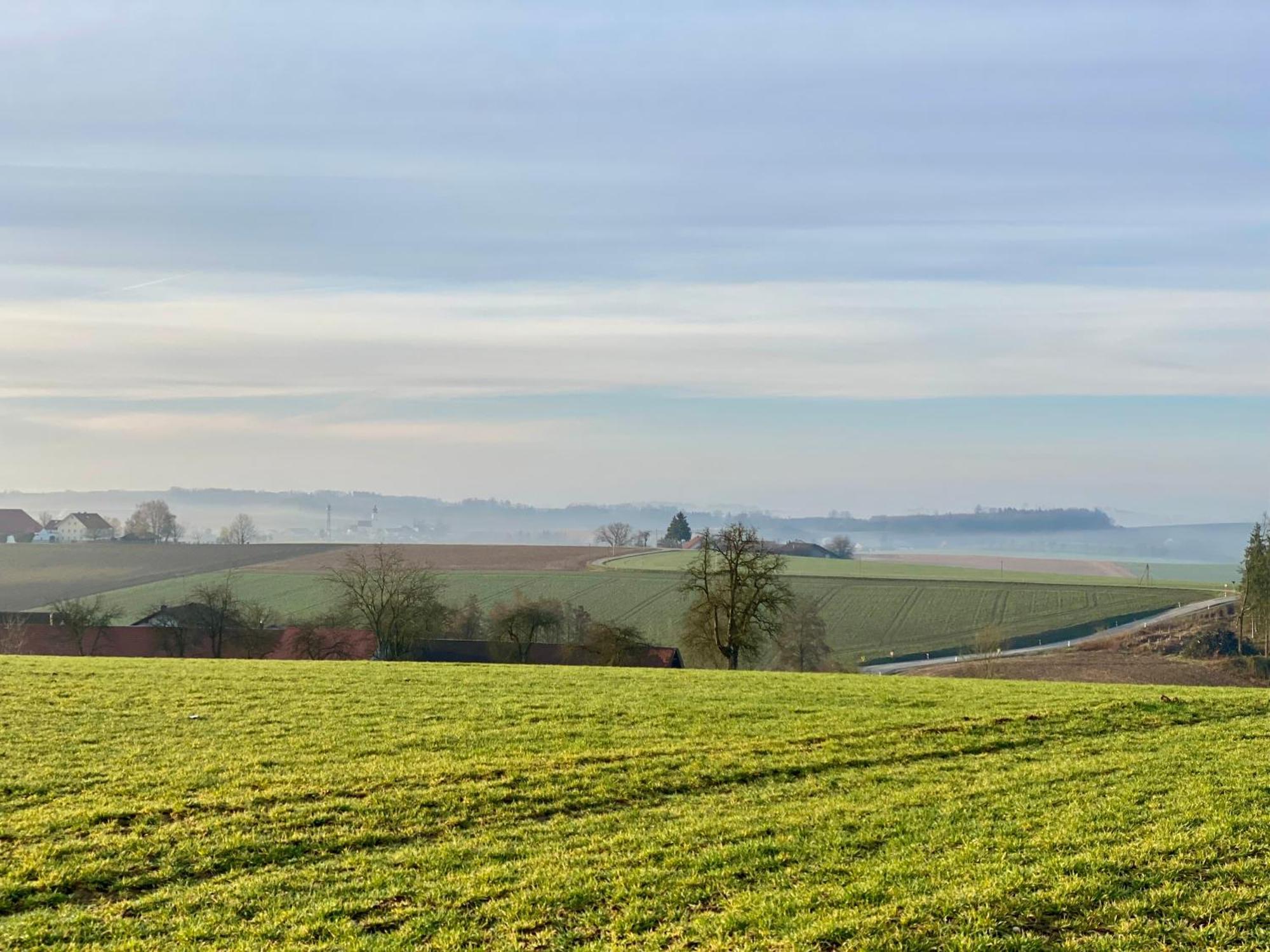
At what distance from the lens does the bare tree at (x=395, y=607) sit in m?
72.5

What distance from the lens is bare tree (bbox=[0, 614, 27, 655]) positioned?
72125 millimetres

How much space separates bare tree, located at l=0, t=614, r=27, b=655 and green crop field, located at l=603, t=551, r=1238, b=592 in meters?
86.4

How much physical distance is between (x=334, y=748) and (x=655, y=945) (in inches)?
471

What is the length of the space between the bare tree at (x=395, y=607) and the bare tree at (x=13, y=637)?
24.7 metres

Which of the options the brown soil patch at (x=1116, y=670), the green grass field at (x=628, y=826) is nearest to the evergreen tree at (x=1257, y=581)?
the brown soil patch at (x=1116, y=670)

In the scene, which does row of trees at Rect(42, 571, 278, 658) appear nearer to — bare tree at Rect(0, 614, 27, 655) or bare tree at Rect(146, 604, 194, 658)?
bare tree at Rect(146, 604, 194, 658)

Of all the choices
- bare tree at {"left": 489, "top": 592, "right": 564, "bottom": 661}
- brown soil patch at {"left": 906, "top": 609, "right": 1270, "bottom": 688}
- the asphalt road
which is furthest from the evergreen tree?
bare tree at {"left": 489, "top": 592, "right": 564, "bottom": 661}

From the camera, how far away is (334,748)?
65.1 ft

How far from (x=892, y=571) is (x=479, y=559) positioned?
7363cm

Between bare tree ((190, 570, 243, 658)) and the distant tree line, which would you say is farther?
bare tree ((190, 570, 243, 658))

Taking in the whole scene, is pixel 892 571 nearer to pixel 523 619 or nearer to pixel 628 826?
pixel 523 619

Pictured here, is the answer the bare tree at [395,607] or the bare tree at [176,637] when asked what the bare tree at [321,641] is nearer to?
the bare tree at [395,607]

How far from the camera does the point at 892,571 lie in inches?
6708

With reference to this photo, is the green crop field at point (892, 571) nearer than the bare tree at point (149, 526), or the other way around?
the green crop field at point (892, 571)
